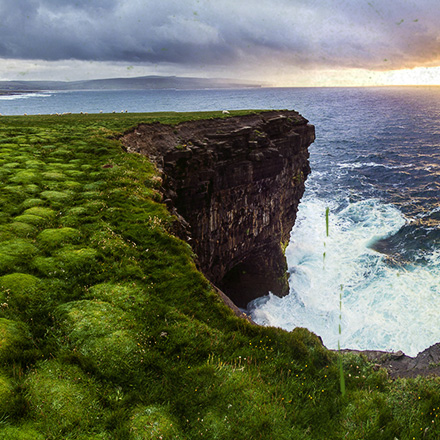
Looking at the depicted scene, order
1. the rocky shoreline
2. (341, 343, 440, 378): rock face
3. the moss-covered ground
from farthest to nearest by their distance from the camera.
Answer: the rocky shoreline
(341, 343, 440, 378): rock face
the moss-covered ground

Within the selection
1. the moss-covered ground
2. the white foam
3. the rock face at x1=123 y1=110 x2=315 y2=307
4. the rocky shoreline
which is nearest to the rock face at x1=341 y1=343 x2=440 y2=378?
the moss-covered ground

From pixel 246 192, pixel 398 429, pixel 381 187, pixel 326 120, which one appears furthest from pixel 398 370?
pixel 326 120

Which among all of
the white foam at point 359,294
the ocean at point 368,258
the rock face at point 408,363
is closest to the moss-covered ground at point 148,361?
the rock face at point 408,363

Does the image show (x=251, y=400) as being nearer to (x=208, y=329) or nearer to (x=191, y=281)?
(x=208, y=329)

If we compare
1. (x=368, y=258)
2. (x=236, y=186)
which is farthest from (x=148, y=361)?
(x=368, y=258)

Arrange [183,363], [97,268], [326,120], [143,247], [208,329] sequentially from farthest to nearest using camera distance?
1. [326,120]
2. [143,247]
3. [97,268]
4. [208,329]
5. [183,363]

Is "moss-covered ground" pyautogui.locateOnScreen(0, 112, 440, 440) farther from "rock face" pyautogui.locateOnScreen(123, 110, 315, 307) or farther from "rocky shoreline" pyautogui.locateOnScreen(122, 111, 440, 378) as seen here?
"rock face" pyautogui.locateOnScreen(123, 110, 315, 307)
